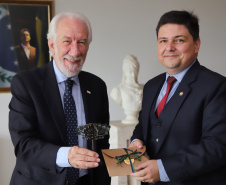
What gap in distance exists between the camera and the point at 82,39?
6.49ft

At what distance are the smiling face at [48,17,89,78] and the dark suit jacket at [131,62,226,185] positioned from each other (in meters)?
0.67

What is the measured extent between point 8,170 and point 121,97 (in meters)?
2.19

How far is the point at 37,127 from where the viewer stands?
1942 millimetres

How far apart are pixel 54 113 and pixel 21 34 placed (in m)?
2.98

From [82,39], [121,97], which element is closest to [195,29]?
[82,39]

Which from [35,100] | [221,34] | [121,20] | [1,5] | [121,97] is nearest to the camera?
[35,100]

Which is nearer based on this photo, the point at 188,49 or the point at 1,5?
the point at 188,49

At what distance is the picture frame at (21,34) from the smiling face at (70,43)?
2.74 m

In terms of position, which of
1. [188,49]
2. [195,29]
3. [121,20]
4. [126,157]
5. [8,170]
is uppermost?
[121,20]

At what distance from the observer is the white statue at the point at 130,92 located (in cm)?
395

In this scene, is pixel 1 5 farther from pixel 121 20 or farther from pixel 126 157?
pixel 126 157

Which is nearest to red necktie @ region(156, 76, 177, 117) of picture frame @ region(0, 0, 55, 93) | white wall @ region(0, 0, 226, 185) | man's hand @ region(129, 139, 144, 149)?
man's hand @ region(129, 139, 144, 149)

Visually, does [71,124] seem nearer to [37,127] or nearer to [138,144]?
[37,127]

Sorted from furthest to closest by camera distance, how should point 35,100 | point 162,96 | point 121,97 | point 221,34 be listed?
1. point 221,34
2. point 121,97
3. point 162,96
4. point 35,100
